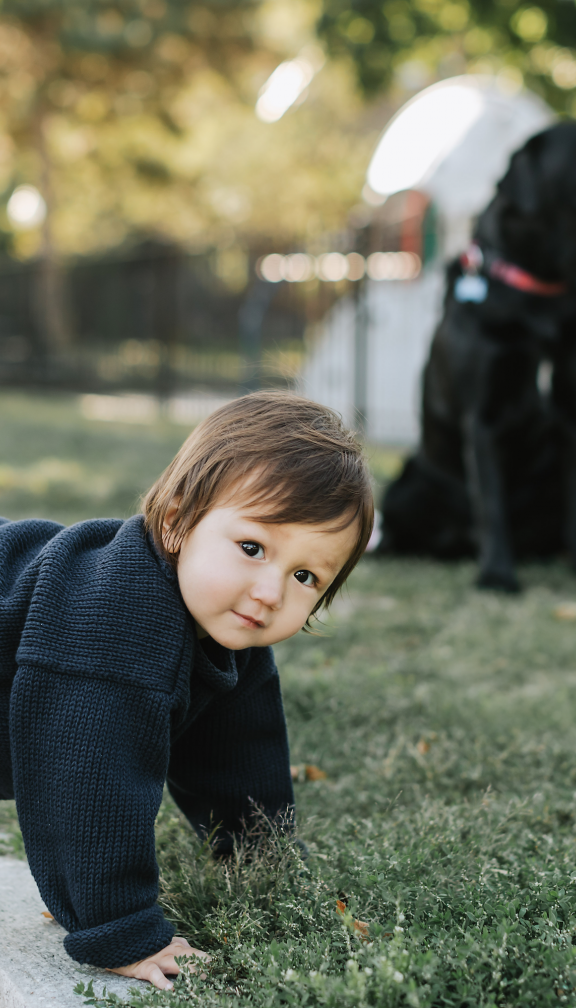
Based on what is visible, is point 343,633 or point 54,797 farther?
point 343,633

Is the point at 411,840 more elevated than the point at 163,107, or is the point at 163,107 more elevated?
the point at 163,107

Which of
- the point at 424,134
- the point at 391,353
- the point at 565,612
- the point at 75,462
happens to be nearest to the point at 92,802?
the point at 565,612

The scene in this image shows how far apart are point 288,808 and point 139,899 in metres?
0.42

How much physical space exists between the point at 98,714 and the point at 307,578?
1.39ft

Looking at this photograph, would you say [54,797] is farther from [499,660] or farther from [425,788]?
[499,660]

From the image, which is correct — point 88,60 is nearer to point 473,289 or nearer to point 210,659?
point 473,289

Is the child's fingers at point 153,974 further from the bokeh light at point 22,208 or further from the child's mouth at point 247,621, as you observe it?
the bokeh light at point 22,208

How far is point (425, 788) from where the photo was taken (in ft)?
7.62

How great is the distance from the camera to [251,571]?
159 cm

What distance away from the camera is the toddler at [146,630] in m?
1.55

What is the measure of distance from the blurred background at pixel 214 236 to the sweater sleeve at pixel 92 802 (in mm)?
1017

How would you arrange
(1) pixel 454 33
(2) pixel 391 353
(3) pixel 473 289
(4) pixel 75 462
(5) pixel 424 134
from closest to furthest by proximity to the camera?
(3) pixel 473 289, (4) pixel 75 462, (2) pixel 391 353, (1) pixel 454 33, (5) pixel 424 134

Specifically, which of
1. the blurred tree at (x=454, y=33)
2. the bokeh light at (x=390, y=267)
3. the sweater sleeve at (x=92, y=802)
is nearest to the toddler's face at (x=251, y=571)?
the sweater sleeve at (x=92, y=802)

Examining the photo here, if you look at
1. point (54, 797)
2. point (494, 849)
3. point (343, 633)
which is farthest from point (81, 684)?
point (343, 633)
